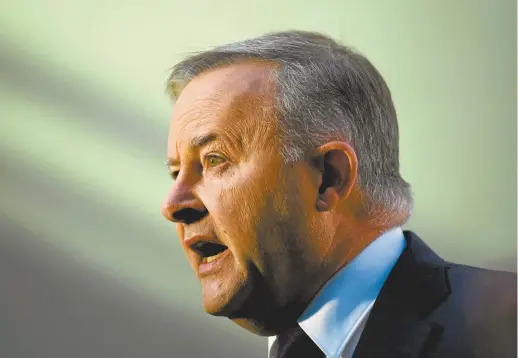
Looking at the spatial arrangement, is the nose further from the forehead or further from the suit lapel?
the suit lapel

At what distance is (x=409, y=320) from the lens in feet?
2.82

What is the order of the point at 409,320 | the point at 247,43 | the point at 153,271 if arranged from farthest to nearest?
1. the point at 153,271
2. the point at 247,43
3. the point at 409,320

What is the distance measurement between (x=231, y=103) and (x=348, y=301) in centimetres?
31

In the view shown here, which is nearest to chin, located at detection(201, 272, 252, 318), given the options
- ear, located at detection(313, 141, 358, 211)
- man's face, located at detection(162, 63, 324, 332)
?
man's face, located at detection(162, 63, 324, 332)

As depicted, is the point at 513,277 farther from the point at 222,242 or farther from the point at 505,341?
the point at 222,242

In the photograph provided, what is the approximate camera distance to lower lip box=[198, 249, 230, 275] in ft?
2.94

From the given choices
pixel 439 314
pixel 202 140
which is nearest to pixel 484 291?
pixel 439 314

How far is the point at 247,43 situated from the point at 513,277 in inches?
19.4

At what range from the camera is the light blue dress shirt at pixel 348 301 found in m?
0.89

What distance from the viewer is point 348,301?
2.95ft

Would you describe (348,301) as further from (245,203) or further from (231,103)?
(231,103)

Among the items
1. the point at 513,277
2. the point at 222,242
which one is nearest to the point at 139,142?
the point at 222,242

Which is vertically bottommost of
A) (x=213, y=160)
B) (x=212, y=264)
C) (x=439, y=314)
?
(x=439, y=314)

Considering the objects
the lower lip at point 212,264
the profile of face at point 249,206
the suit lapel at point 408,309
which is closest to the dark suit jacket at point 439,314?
the suit lapel at point 408,309
